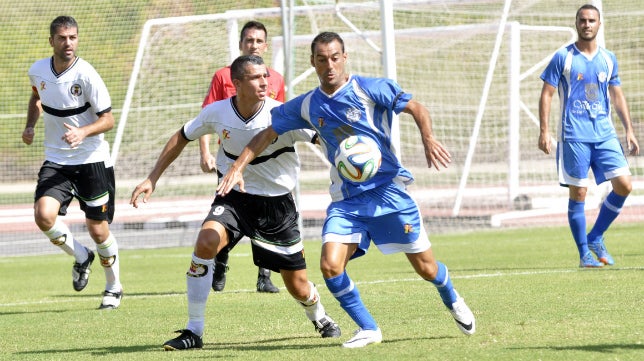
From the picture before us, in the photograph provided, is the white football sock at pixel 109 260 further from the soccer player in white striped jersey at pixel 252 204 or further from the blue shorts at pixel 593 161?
the blue shorts at pixel 593 161

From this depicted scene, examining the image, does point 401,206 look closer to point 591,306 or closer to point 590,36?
point 591,306

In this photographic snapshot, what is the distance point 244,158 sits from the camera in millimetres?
7363

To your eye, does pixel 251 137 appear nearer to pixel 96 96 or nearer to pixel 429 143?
pixel 429 143

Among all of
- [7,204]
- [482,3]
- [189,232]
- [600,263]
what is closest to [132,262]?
[189,232]

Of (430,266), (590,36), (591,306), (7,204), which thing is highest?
(590,36)

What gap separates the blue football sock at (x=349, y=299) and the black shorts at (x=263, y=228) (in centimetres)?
78

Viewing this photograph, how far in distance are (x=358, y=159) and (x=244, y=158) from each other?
745 millimetres

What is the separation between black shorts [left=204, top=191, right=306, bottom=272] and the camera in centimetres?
802

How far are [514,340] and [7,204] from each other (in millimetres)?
19571

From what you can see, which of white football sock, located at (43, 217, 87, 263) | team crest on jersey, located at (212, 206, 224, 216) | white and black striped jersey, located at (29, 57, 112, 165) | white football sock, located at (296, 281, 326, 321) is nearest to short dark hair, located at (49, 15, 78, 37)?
white and black striped jersey, located at (29, 57, 112, 165)

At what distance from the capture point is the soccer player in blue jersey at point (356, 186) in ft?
23.8

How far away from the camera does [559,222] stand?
59.9 feet

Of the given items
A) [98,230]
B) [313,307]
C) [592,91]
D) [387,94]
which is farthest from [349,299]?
[592,91]

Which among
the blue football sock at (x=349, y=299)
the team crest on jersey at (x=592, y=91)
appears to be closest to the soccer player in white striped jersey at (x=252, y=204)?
the blue football sock at (x=349, y=299)
